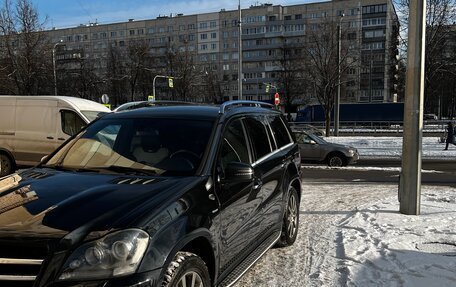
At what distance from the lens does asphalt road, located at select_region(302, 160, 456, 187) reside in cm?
1229

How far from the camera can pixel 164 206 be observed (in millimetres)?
2891

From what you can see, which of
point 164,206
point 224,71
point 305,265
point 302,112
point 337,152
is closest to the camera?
point 164,206

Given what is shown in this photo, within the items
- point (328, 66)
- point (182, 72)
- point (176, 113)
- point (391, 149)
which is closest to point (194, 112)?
point (176, 113)

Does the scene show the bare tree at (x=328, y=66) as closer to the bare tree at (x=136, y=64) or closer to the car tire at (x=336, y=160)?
the car tire at (x=336, y=160)

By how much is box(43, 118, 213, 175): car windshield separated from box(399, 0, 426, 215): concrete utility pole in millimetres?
4285

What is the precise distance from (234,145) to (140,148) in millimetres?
860

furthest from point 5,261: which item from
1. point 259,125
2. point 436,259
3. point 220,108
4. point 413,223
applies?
point 413,223

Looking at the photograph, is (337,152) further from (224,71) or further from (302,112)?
(224,71)

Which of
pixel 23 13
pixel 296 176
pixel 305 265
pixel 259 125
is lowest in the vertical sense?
pixel 305 265

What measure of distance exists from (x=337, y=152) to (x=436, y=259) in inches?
438

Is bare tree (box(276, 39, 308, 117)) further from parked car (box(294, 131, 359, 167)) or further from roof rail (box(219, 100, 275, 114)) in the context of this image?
roof rail (box(219, 100, 275, 114))

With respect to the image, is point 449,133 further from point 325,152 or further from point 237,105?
point 237,105

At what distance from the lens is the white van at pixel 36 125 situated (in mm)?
11703

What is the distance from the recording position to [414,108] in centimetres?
698
